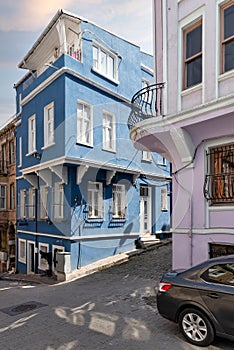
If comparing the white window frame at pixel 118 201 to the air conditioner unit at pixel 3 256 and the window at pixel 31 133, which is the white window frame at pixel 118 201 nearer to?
the window at pixel 31 133

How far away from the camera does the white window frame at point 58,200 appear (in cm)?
1376

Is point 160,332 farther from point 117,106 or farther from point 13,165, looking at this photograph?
point 13,165

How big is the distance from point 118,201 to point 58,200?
306 centimetres

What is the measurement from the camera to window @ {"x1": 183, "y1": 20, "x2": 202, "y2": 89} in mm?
8430

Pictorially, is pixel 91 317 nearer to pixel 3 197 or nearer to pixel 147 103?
pixel 147 103

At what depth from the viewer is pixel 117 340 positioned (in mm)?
5711

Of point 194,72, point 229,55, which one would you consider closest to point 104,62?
point 194,72

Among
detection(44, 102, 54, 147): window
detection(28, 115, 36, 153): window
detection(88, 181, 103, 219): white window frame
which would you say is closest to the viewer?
detection(88, 181, 103, 219): white window frame

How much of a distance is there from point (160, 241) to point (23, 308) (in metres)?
9.76

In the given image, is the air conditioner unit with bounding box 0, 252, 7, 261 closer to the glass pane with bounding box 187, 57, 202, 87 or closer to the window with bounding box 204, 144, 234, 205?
the window with bounding box 204, 144, 234, 205

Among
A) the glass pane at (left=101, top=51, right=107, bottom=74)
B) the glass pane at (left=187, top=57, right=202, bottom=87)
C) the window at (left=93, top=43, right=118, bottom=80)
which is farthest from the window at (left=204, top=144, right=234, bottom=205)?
the glass pane at (left=101, top=51, right=107, bottom=74)

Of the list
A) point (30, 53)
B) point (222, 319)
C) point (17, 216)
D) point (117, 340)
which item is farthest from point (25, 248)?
point (222, 319)

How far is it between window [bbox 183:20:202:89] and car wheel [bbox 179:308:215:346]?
18.4ft

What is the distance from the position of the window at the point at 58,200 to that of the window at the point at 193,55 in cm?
734
